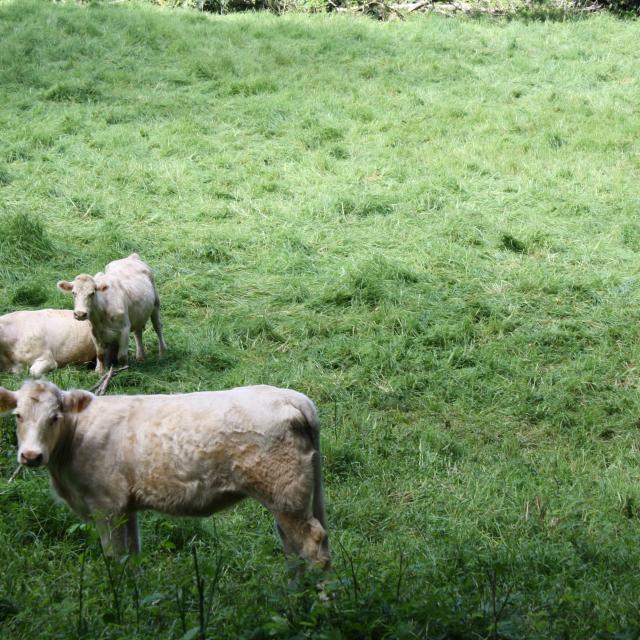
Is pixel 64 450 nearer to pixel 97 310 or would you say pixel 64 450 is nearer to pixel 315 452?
pixel 315 452

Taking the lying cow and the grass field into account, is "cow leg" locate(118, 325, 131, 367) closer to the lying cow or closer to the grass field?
the grass field

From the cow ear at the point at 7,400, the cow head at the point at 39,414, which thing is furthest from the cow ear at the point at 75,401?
the cow ear at the point at 7,400

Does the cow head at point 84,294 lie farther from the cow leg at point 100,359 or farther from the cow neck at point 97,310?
the cow leg at point 100,359

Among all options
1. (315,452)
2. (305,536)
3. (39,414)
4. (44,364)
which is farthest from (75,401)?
(44,364)

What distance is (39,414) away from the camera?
5.12 meters

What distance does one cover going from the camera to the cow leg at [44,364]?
9077 mm

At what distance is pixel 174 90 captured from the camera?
57.8 ft

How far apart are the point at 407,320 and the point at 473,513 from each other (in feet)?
12.3

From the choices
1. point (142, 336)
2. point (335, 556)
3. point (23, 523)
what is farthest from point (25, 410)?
point (142, 336)

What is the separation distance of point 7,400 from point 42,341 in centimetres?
421

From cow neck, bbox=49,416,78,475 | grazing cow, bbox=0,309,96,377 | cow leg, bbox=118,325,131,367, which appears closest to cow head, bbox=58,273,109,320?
cow leg, bbox=118,325,131,367

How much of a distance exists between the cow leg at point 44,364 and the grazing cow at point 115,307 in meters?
0.43

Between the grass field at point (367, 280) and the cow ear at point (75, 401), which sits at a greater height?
the cow ear at point (75, 401)

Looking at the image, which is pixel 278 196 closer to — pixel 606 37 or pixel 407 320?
pixel 407 320
